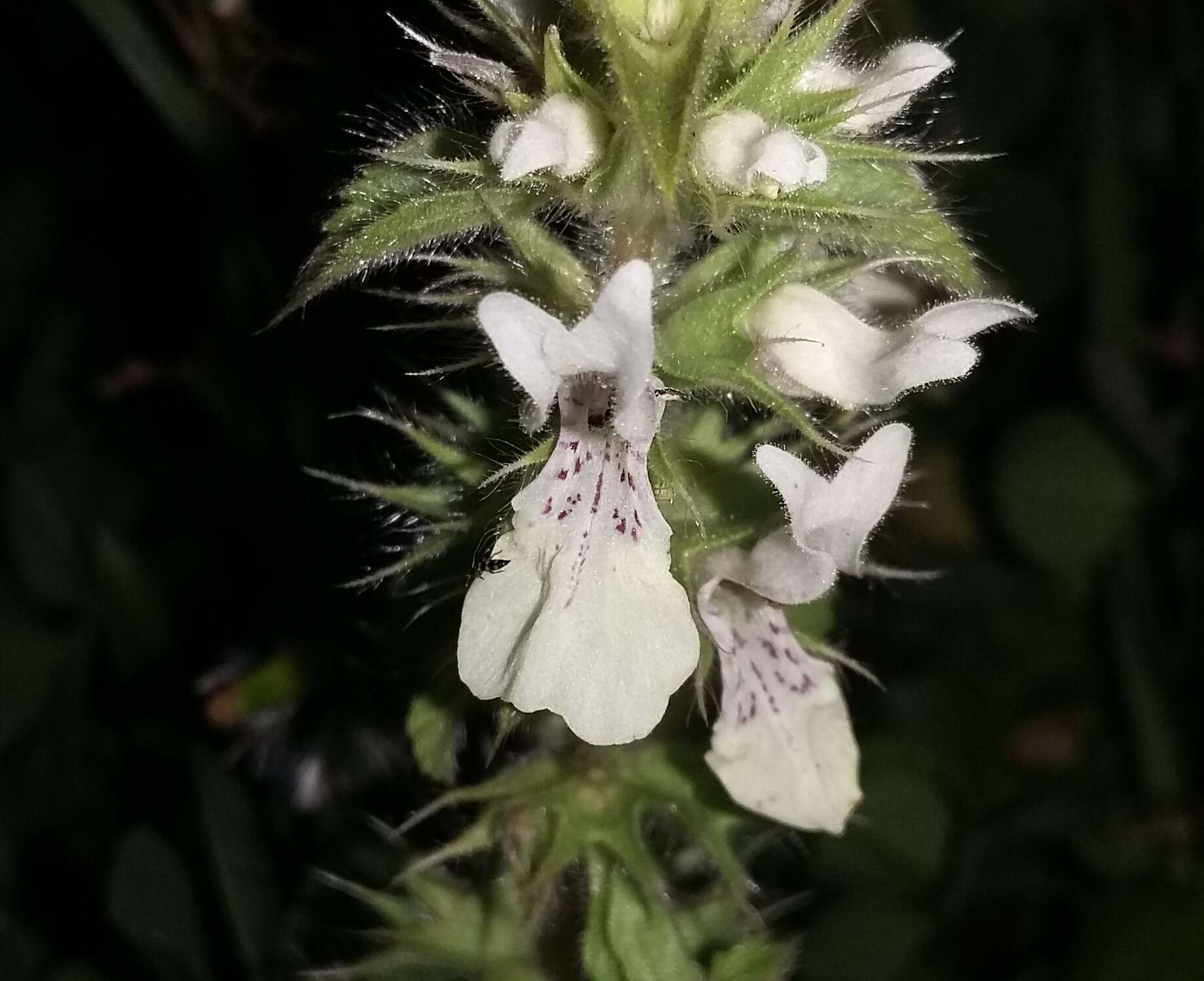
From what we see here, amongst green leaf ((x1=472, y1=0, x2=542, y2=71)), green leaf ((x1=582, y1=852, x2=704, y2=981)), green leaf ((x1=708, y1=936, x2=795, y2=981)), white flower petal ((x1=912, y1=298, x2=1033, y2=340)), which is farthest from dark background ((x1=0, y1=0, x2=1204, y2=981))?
white flower petal ((x1=912, y1=298, x2=1033, y2=340))

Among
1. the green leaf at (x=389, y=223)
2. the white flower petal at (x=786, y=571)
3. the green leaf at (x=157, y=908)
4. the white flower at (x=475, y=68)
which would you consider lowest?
the green leaf at (x=157, y=908)

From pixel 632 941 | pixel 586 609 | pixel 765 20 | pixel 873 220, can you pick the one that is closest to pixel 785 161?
pixel 873 220

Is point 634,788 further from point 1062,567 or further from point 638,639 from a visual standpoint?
point 1062,567

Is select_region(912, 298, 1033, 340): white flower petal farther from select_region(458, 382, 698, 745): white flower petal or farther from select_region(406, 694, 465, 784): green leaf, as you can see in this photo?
select_region(406, 694, 465, 784): green leaf

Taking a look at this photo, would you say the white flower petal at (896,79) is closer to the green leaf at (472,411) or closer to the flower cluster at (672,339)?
the flower cluster at (672,339)

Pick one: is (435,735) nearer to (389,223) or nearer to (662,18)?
(389,223)

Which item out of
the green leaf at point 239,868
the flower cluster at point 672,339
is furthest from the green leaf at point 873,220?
the green leaf at point 239,868
